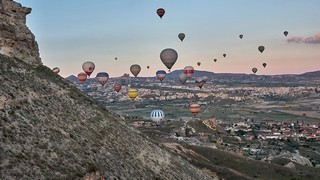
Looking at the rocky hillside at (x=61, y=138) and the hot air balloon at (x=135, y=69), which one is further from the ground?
the hot air balloon at (x=135, y=69)

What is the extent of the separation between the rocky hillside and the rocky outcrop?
1478 millimetres

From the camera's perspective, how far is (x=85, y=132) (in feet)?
101

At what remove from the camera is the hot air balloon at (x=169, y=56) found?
70.4 metres

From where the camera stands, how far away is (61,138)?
27312 mm

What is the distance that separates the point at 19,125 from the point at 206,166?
3813 centimetres

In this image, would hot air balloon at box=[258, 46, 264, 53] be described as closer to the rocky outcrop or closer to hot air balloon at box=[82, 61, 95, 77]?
hot air balloon at box=[82, 61, 95, 77]

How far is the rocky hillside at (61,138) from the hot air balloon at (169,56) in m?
32.7

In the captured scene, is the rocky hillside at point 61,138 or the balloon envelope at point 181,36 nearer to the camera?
the rocky hillside at point 61,138

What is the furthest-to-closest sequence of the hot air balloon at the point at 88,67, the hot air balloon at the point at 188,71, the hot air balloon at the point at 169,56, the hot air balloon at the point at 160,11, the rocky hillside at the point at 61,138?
the hot air balloon at the point at 188,71 → the hot air balloon at the point at 160,11 → the hot air balloon at the point at 88,67 → the hot air balloon at the point at 169,56 → the rocky hillside at the point at 61,138

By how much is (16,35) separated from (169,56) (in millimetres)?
38664

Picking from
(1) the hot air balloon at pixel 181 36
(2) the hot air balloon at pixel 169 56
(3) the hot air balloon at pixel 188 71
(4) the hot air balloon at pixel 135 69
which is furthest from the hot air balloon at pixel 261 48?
(2) the hot air balloon at pixel 169 56

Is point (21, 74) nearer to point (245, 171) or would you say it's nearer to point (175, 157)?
point (175, 157)

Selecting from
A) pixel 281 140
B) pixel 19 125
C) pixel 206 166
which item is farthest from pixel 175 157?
pixel 281 140

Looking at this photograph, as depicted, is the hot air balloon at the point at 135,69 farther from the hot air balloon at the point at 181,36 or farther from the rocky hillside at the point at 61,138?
the rocky hillside at the point at 61,138
